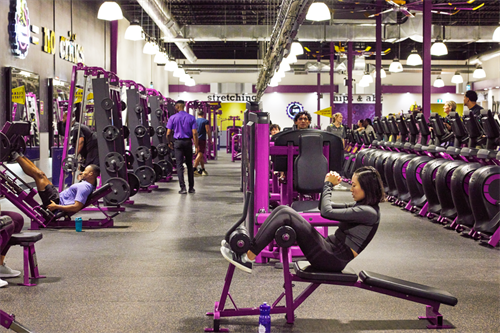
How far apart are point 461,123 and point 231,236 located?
430 centimetres

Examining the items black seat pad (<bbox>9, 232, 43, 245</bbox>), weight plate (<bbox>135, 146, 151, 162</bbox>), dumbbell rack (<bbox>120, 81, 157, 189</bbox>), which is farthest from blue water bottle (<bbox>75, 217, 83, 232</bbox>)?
weight plate (<bbox>135, 146, 151, 162</bbox>)

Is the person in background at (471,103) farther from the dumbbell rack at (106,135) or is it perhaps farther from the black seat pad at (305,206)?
the dumbbell rack at (106,135)

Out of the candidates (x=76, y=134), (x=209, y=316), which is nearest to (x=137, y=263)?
(x=209, y=316)

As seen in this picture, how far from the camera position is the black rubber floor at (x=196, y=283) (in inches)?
138

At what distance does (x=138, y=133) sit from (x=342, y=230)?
690cm

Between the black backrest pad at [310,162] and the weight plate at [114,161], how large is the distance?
348 centimetres

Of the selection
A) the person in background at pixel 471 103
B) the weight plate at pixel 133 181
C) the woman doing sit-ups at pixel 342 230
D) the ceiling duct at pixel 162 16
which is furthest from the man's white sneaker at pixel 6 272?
the ceiling duct at pixel 162 16

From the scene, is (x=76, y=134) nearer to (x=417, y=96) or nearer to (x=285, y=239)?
(x=285, y=239)

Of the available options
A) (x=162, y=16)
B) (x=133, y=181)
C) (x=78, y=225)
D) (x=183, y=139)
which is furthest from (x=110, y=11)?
(x=162, y=16)

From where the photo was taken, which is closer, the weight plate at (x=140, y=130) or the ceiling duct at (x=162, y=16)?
the weight plate at (x=140, y=130)

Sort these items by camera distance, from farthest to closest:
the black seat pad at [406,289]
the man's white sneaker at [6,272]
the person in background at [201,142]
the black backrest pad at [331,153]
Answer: the person in background at [201,142]
the black backrest pad at [331,153]
the man's white sneaker at [6,272]
the black seat pad at [406,289]

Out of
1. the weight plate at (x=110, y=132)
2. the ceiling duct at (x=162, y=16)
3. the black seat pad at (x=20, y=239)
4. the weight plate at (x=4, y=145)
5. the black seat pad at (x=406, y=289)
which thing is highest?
the ceiling duct at (x=162, y=16)

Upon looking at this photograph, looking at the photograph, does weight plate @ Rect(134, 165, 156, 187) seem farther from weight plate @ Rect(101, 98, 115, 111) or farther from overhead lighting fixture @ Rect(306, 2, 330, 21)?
overhead lighting fixture @ Rect(306, 2, 330, 21)

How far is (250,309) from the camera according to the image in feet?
11.3
